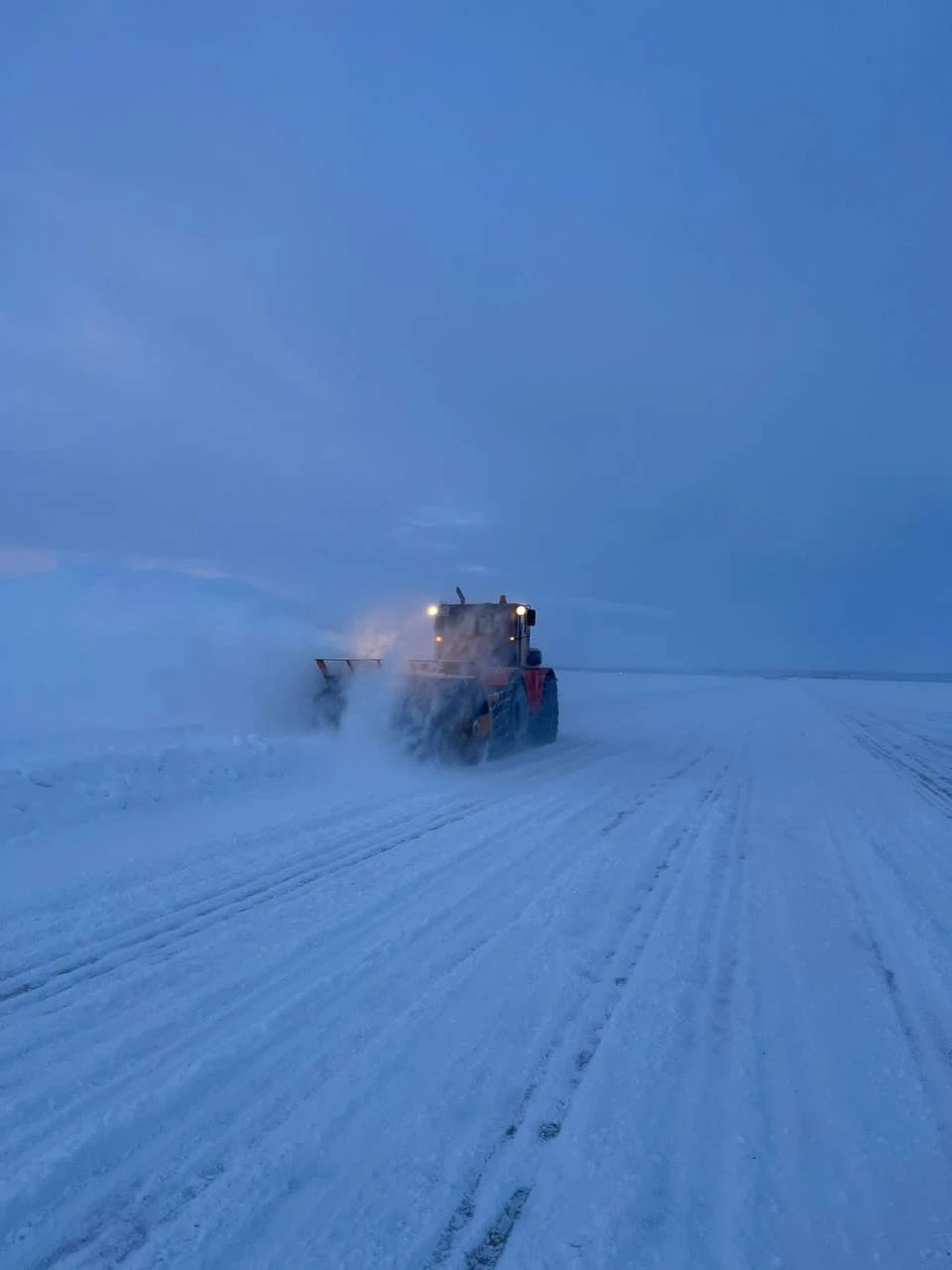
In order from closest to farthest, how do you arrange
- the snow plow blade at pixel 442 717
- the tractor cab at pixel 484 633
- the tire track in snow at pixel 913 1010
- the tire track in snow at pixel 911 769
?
the tire track in snow at pixel 913 1010 < the tire track in snow at pixel 911 769 < the snow plow blade at pixel 442 717 < the tractor cab at pixel 484 633

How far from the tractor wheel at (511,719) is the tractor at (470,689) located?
2cm

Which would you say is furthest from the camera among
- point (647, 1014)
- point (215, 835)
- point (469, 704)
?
point (469, 704)

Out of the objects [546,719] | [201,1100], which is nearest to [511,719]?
[546,719]

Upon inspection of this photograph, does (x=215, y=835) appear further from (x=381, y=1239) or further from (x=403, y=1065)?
(x=381, y=1239)

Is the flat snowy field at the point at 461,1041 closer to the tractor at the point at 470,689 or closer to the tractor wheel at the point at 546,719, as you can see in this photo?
the tractor at the point at 470,689

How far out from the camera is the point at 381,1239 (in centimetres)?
223

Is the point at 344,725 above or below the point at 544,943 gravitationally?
above

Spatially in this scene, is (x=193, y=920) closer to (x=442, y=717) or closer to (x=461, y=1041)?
(x=461, y=1041)

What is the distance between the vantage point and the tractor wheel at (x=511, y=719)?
39.3 ft

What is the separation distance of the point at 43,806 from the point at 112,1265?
5399 millimetres

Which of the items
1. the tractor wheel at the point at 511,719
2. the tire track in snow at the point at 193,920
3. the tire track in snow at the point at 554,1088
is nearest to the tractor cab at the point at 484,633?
the tractor wheel at the point at 511,719

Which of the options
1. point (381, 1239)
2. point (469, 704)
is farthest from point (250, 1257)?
point (469, 704)

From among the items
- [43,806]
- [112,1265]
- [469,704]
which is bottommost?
[112,1265]

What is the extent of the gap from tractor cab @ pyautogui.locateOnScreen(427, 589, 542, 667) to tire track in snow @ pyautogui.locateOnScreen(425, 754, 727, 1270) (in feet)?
28.7
